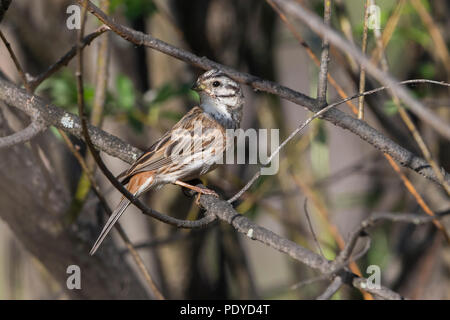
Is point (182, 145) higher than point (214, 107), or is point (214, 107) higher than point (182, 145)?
point (214, 107)

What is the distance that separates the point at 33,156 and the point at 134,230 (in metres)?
1.91

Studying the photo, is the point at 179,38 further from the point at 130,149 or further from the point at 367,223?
the point at 367,223

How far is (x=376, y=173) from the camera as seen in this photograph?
610cm

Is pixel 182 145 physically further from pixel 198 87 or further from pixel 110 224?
pixel 110 224

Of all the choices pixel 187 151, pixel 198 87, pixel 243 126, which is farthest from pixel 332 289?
pixel 243 126

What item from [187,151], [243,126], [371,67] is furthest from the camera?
[243,126]

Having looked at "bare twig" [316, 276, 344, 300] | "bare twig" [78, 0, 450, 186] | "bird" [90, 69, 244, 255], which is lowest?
"bare twig" [316, 276, 344, 300]

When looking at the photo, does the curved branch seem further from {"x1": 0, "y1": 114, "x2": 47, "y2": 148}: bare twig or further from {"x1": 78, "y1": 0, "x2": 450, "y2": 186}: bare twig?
{"x1": 78, "y1": 0, "x2": 450, "y2": 186}: bare twig

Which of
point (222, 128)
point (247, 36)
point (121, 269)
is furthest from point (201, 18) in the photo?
point (121, 269)

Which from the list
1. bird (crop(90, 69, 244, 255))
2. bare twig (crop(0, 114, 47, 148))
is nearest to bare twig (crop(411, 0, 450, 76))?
bird (crop(90, 69, 244, 255))

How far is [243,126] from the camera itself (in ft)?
19.8

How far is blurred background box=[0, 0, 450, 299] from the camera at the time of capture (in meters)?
4.51

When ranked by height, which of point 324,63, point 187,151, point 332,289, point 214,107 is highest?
point 214,107

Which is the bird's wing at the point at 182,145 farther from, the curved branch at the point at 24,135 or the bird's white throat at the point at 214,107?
the curved branch at the point at 24,135
